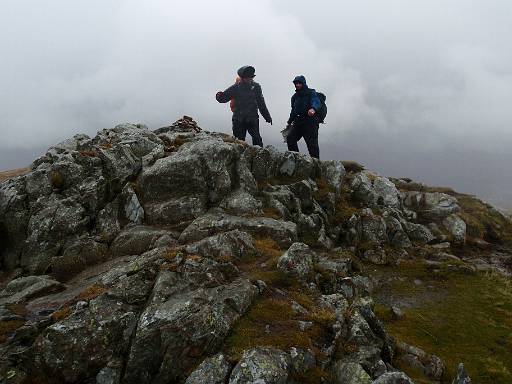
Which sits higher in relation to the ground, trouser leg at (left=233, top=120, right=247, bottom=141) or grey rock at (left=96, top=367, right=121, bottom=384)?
trouser leg at (left=233, top=120, right=247, bottom=141)

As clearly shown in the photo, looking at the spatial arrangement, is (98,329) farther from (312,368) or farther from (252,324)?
(312,368)

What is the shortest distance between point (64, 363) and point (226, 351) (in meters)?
4.82

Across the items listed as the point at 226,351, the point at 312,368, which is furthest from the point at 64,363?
the point at 312,368

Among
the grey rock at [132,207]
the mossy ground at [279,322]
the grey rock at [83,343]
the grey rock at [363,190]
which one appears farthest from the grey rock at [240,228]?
the grey rock at [363,190]

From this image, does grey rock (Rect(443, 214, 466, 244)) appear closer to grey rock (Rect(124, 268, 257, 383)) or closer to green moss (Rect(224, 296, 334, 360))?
green moss (Rect(224, 296, 334, 360))

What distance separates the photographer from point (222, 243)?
19.4 m

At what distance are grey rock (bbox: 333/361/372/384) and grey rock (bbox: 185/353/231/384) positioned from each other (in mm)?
3228

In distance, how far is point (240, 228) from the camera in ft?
73.9

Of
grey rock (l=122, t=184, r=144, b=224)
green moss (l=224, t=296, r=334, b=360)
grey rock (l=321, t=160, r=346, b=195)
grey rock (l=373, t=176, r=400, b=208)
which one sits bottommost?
green moss (l=224, t=296, r=334, b=360)

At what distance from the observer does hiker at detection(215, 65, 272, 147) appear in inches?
1303

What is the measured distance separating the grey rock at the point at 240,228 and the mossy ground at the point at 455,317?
234 inches

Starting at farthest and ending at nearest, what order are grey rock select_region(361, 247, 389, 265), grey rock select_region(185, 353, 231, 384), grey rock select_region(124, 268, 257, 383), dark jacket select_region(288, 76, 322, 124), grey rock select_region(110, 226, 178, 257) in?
dark jacket select_region(288, 76, 322, 124) < grey rock select_region(361, 247, 389, 265) < grey rock select_region(110, 226, 178, 257) < grey rock select_region(124, 268, 257, 383) < grey rock select_region(185, 353, 231, 384)

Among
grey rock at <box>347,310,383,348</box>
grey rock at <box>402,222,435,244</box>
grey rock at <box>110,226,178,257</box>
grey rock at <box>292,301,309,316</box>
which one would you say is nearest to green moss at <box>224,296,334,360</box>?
grey rock at <box>292,301,309,316</box>

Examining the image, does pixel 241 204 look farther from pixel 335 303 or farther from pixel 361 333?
pixel 361 333
